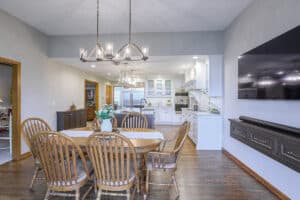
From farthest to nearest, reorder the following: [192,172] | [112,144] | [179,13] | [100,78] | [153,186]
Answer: [100,78] < [179,13] < [192,172] < [153,186] < [112,144]

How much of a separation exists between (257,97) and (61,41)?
4.68 meters

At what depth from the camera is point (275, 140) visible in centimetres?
213

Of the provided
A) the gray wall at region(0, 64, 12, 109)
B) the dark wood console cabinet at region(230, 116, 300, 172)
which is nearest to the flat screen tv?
the dark wood console cabinet at region(230, 116, 300, 172)

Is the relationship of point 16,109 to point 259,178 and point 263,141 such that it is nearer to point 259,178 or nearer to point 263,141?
point 263,141

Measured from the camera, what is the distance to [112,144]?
5.75 ft

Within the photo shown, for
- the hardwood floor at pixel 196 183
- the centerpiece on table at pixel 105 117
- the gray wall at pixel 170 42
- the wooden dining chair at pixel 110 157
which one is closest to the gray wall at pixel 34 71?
the gray wall at pixel 170 42

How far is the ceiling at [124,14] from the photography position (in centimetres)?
316

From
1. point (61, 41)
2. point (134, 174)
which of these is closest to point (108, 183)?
point (134, 174)

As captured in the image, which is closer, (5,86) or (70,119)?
(70,119)

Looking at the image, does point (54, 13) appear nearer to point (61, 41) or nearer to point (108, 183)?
point (61, 41)

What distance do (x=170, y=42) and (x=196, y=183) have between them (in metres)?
3.22

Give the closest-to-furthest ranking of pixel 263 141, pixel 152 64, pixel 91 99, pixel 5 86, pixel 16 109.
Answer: pixel 263 141 → pixel 16 109 → pixel 152 64 → pixel 5 86 → pixel 91 99

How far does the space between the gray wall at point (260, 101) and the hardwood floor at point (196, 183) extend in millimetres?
266

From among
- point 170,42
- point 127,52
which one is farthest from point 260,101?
point 170,42
